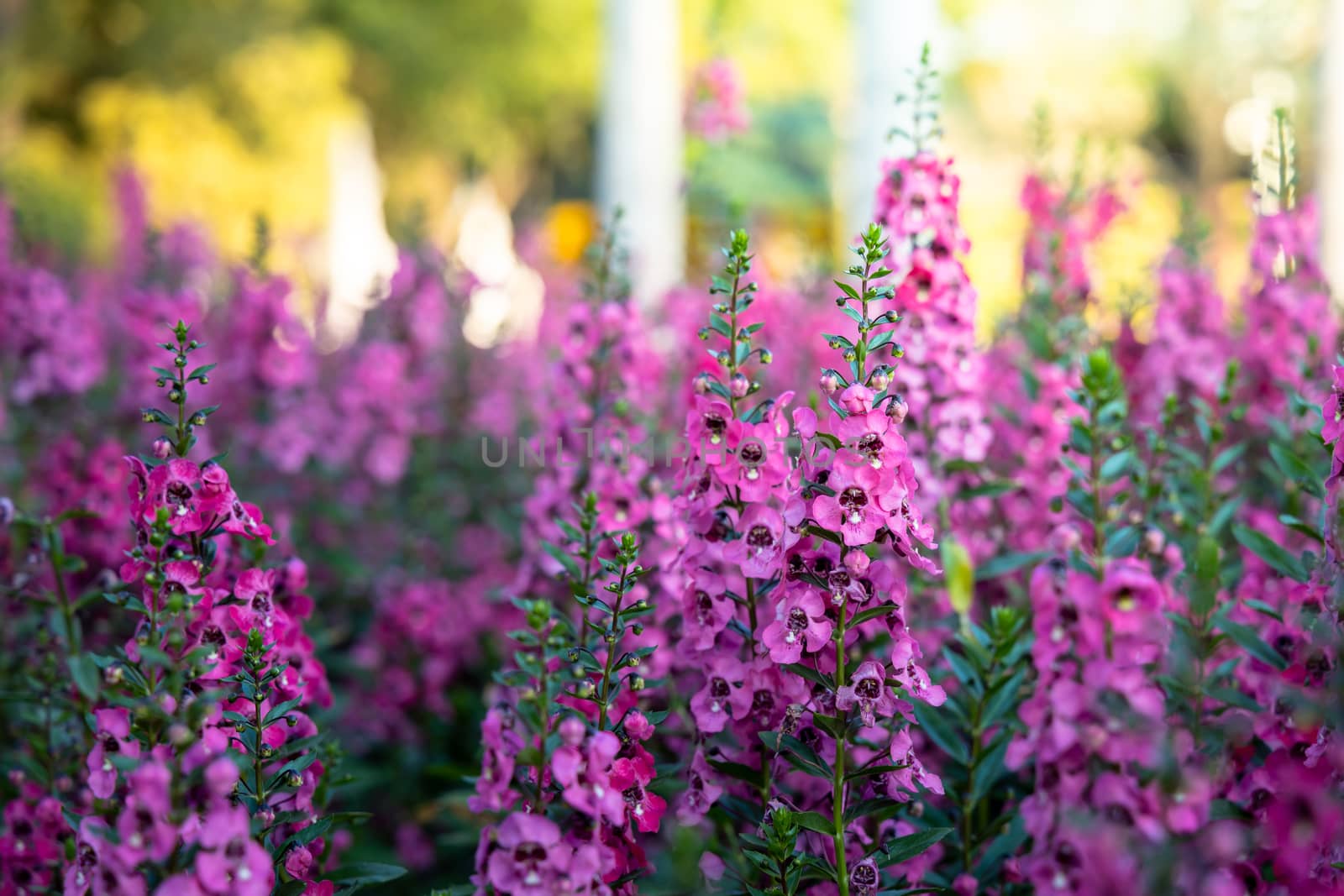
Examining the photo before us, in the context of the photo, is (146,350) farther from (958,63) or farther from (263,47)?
(263,47)

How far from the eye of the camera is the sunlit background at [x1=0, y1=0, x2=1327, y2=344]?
41.9 feet

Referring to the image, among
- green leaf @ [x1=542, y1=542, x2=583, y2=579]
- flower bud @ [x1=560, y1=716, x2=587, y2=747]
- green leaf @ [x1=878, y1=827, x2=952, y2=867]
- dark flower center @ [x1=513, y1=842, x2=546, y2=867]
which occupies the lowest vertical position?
green leaf @ [x1=878, y1=827, x2=952, y2=867]

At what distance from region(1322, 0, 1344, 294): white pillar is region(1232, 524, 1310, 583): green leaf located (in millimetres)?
3352

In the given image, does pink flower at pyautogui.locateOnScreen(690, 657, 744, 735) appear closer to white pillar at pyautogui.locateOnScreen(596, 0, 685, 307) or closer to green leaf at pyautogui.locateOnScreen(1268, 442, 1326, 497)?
green leaf at pyautogui.locateOnScreen(1268, 442, 1326, 497)

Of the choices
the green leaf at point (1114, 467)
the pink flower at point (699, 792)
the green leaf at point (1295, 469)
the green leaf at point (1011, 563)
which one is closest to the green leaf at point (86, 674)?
the pink flower at point (699, 792)

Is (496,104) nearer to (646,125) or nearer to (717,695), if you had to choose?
(646,125)

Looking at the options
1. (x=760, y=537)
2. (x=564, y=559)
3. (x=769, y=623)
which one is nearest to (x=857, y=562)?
(x=760, y=537)

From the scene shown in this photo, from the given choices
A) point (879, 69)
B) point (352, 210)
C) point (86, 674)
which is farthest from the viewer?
point (352, 210)

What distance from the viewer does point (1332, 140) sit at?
16.3 feet

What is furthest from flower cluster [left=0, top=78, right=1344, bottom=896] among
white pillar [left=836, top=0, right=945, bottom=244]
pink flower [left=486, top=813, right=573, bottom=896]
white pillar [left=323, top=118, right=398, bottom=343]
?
white pillar [left=323, top=118, right=398, bottom=343]

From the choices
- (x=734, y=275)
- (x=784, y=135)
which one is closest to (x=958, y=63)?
(x=784, y=135)

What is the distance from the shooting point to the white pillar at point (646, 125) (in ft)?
22.2

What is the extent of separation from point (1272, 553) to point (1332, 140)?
381cm

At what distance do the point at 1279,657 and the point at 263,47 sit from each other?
20783 mm
